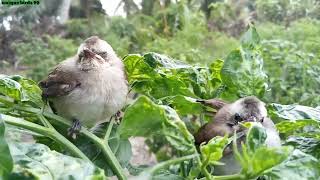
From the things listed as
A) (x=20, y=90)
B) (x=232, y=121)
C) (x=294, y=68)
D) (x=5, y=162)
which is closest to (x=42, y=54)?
(x=294, y=68)

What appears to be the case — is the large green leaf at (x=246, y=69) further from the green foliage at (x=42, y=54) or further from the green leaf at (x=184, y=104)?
the green foliage at (x=42, y=54)

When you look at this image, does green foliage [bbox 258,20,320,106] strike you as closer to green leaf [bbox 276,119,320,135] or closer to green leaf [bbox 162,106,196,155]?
green leaf [bbox 276,119,320,135]

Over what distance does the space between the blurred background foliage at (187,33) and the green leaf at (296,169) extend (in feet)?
3.88

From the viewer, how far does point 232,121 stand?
938mm

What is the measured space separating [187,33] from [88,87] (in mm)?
2227

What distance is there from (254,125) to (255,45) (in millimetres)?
336

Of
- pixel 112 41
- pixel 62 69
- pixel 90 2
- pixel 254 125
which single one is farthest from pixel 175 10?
pixel 254 125

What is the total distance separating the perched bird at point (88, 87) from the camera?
1.04 meters

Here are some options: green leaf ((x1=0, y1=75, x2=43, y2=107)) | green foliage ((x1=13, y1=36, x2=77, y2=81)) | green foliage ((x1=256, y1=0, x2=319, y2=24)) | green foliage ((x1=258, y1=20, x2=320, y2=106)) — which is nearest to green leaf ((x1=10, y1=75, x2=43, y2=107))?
green leaf ((x1=0, y1=75, x2=43, y2=107))

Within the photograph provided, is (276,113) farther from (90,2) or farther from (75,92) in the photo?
(90,2)

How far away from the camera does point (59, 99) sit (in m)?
1.04

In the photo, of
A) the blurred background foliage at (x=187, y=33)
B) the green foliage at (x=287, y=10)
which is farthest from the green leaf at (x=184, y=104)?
the green foliage at (x=287, y=10)

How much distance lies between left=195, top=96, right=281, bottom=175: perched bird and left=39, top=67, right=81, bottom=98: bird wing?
0.29 meters

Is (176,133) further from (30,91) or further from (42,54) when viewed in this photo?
(42,54)
